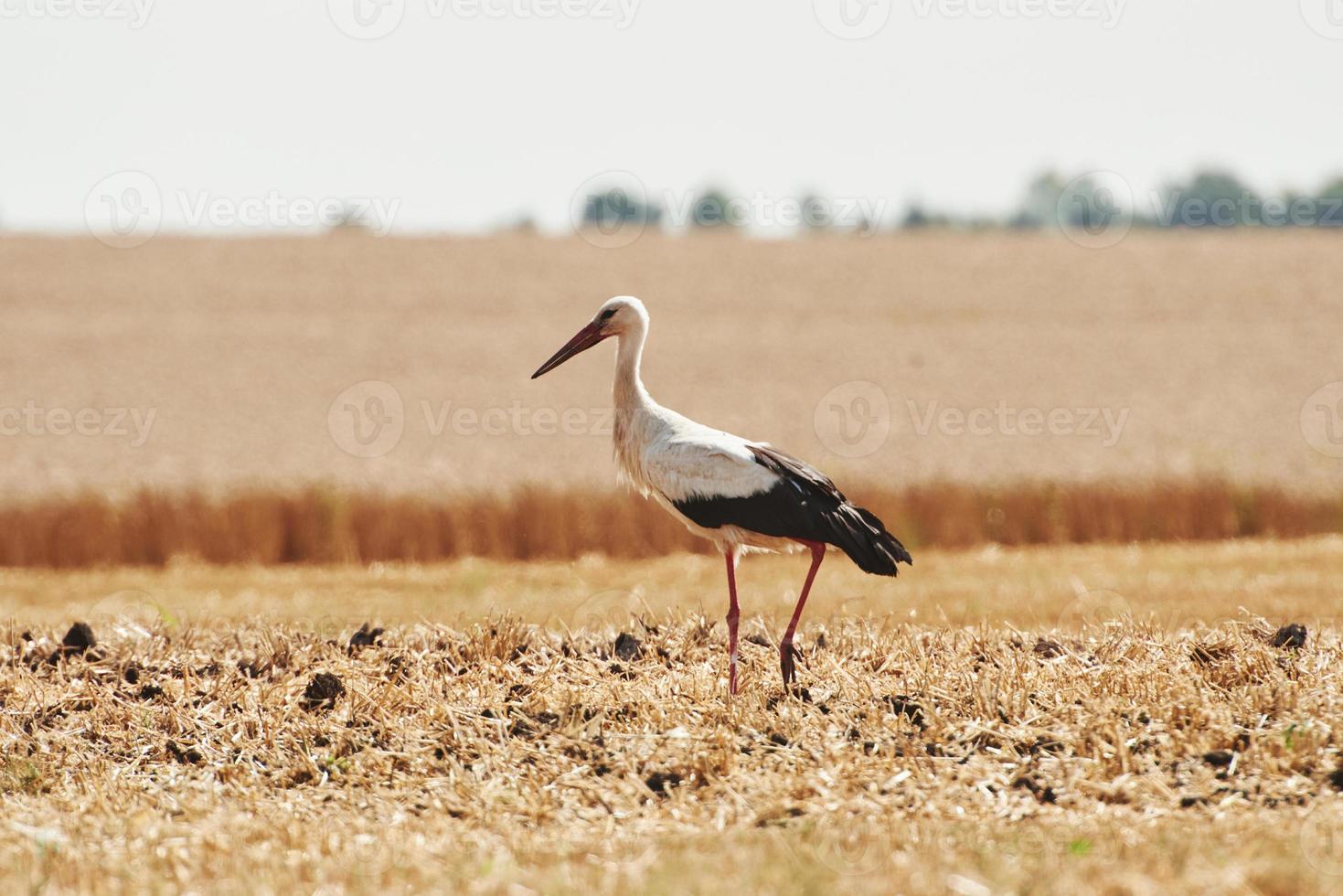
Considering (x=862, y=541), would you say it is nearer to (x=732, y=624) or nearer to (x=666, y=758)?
(x=732, y=624)

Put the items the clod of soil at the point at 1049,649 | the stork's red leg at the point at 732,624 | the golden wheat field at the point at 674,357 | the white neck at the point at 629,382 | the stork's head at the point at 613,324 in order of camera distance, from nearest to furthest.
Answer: the stork's red leg at the point at 732,624, the clod of soil at the point at 1049,649, the white neck at the point at 629,382, the stork's head at the point at 613,324, the golden wheat field at the point at 674,357

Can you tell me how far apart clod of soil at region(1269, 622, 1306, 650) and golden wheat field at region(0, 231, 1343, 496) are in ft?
41.0

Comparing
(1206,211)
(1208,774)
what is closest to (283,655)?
(1208,774)

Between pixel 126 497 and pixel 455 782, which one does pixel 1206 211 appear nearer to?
pixel 126 497

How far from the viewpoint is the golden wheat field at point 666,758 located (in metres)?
5.99

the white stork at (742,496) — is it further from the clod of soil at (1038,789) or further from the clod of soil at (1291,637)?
the clod of soil at (1291,637)

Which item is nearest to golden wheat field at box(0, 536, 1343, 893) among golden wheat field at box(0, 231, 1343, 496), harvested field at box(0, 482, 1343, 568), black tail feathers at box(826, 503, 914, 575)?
black tail feathers at box(826, 503, 914, 575)

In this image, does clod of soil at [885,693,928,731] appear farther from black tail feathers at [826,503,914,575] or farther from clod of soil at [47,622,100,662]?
clod of soil at [47,622,100,662]

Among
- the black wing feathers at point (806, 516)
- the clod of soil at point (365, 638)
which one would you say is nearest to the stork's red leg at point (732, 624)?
the black wing feathers at point (806, 516)

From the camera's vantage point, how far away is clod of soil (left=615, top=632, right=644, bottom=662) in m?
9.93

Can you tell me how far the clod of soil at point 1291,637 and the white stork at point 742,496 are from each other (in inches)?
104

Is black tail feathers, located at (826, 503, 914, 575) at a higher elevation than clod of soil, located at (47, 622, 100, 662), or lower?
higher

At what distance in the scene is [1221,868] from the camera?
5547mm

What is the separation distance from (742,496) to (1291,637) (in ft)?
12.6
